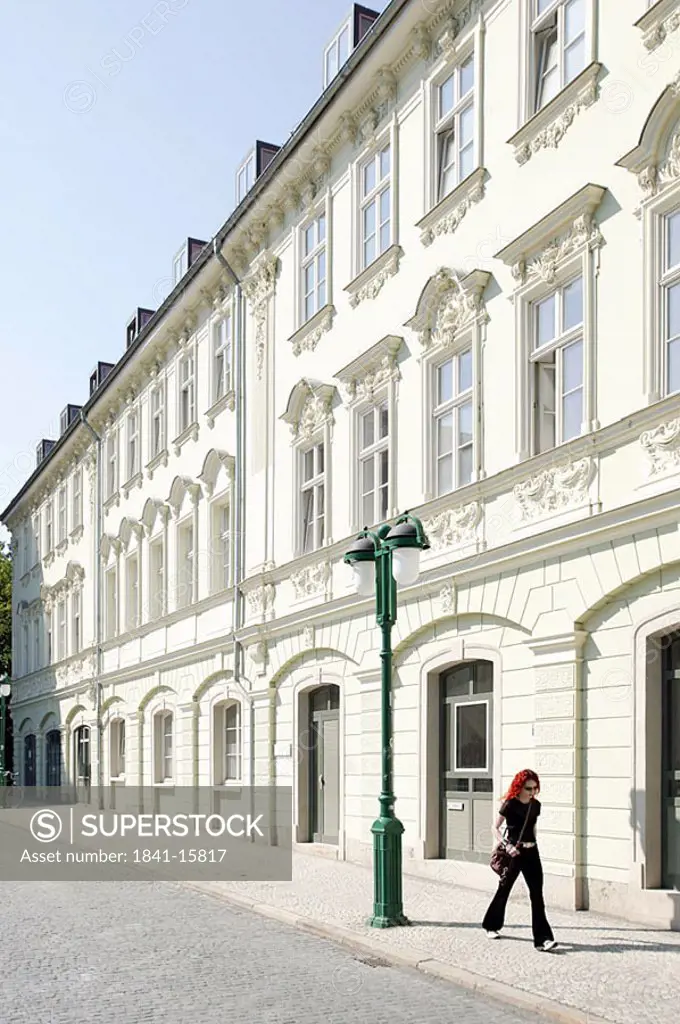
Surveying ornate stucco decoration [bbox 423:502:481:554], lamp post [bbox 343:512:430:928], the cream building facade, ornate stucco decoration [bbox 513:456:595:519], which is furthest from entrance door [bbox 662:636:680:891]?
ornate stucco decoration [bbox 423:502:481:554]

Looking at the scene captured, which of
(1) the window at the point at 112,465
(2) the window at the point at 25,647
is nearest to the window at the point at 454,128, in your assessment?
(1) the window at the point at 112,465

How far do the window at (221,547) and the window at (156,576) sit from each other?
13.6ft

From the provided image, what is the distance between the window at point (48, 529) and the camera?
146 ft

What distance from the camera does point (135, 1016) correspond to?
836 cm

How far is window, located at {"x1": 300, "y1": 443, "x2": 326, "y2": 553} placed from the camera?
20.7 m

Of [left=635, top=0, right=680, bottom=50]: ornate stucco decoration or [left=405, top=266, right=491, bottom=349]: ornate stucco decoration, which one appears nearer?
[left=635, top=0, right=680, bottom=50]: ornate stucco decoration

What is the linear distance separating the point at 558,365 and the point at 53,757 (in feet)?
106

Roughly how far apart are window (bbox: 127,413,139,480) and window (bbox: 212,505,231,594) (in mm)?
6951

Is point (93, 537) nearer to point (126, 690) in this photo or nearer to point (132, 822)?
point (126, 690)

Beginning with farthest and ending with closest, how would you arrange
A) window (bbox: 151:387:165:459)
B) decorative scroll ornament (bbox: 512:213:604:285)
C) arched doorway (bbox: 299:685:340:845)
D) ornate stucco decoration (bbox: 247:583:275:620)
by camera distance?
window (bbox: 151:387:165:459) → ornate stucco decoration (bbox: 247:583:275:620) → arched doorway (bbox: 299:685:340:845) → decorative scroll ornament (bbox: 512:213:604:285)

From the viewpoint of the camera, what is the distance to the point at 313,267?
848 inches

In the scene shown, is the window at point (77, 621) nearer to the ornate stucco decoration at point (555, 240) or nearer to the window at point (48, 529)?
the window at point (48, 529)

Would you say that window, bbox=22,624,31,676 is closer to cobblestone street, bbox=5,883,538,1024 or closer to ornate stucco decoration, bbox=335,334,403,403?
ornate stucco decoration, bbox=335,334,403,403

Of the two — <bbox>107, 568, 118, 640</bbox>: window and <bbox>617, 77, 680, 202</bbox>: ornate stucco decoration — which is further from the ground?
<bbox>617, 77, 680, 202</bbox>: ornate stucco decoration
